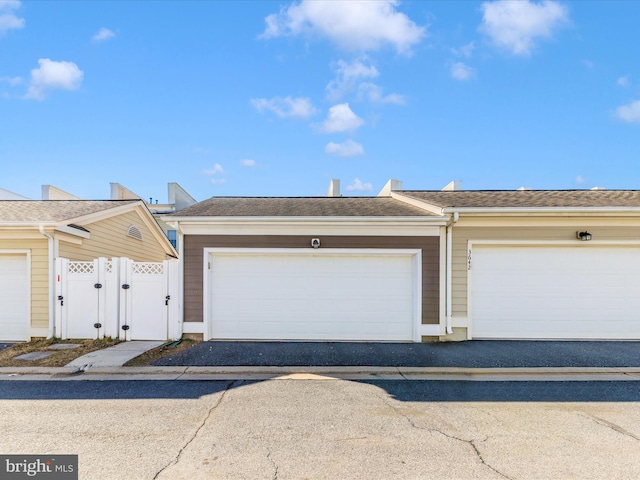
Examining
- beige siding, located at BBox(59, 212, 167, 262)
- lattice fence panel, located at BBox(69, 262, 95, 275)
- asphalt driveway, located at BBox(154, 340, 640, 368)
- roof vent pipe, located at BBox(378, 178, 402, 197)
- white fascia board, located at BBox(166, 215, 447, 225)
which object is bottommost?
asphalt driveway, located at BBox(154, 340, 640, 368)

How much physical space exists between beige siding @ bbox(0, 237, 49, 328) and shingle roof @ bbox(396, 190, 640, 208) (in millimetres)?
9233

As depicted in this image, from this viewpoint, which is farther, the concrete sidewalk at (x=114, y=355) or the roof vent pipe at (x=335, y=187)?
the roof vent pipe at (x=335, y=187)

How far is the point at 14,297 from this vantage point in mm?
7203

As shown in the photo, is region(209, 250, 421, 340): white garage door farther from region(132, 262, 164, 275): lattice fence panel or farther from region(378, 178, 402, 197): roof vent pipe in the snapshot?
region(378, 178, 402, 197): roof vent pipe

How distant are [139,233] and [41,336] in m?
5.10

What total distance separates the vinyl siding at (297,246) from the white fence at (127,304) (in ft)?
1.03

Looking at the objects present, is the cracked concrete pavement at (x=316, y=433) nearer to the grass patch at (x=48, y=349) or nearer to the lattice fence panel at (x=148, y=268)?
the grass patch at (x=48, y=349)

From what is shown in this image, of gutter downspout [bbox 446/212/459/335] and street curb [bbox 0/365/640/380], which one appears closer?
street curb [bbox 0/365/640/380]

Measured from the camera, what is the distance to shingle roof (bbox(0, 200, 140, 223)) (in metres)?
7.39

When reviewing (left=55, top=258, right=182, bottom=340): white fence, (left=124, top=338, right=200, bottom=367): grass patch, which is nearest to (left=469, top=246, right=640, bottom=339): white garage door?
(left=124, top=338, right=200, bottom=367): grass patch

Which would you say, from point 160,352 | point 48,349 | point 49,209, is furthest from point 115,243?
point 160,352

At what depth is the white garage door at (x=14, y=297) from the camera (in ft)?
23.4

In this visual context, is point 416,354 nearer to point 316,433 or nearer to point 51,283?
point 316,433

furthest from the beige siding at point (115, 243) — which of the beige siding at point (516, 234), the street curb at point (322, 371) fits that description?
the beige siding at point (516, 234)
